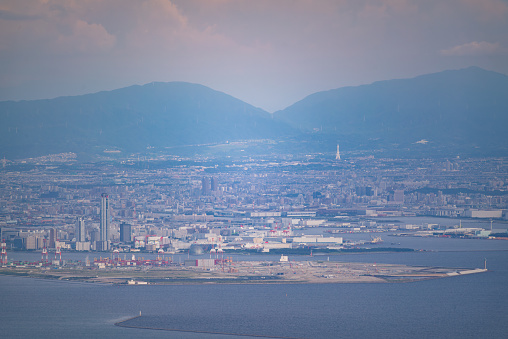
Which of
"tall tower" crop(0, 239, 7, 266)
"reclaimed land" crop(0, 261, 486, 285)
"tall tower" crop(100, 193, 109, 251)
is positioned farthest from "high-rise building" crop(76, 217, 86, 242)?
"reclaimed land" crop(0, 261, 486, 285)

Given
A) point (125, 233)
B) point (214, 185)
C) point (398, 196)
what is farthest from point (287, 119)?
point (125, 233)

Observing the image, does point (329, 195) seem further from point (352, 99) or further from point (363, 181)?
point (352, 99)

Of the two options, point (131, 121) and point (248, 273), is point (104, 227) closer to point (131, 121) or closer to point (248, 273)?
point (248, 273)

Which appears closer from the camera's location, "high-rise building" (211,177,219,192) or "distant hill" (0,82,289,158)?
"high-rise building" (211,177,219,192)

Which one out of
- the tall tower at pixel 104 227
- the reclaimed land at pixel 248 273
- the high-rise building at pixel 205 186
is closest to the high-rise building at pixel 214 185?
the high-rise building at pixel 205 186

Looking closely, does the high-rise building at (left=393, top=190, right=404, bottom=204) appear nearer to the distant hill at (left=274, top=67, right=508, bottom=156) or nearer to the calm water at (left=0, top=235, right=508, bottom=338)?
the distant hill at (left=274, top=67, right=508, bottom=156)

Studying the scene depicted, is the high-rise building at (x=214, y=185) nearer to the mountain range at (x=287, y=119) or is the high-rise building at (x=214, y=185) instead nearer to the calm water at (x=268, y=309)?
the mountain range at (x=287, y=119)
